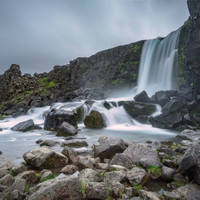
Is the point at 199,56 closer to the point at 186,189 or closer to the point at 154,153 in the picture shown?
the point at 154,153

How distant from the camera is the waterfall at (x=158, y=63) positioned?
30.4m

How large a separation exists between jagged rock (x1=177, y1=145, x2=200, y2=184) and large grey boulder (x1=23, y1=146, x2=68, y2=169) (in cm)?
379

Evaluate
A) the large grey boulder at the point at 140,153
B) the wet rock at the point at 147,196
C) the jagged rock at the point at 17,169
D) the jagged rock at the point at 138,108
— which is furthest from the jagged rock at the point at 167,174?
the jagged rock at the point at 138,108

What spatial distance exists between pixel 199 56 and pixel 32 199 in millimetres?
18363

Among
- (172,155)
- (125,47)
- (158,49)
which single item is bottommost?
(172,155)

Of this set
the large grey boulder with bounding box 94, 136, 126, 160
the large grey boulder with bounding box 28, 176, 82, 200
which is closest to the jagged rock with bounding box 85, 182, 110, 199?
the large grey boulder with bounding box 28, 176, 82, 200

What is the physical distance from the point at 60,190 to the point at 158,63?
1395 inches

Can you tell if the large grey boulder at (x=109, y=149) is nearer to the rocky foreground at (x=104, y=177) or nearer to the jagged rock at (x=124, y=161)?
the rocky foreground at (x=104, y=177)

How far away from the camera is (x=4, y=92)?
5978 centimetres

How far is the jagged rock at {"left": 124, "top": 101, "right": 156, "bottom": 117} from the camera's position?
1756 centimetres

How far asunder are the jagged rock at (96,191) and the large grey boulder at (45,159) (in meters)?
2.16

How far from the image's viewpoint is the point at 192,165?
382cm

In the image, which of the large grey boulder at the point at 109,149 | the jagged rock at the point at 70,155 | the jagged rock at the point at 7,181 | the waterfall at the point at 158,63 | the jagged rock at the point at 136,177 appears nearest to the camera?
the jagged rock at the point at 7,181

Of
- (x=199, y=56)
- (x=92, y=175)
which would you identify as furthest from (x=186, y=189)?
(x=199, y=56)
